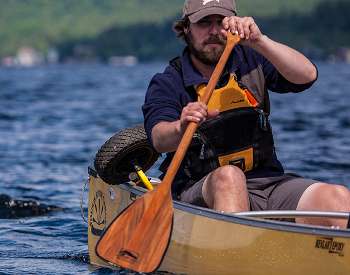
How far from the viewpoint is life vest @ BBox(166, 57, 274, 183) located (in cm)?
741

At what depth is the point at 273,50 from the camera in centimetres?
712

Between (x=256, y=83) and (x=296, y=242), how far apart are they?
4.92 feet

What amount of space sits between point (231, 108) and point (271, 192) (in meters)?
0.64

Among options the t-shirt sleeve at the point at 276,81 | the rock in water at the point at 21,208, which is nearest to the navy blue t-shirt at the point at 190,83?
the t-shirt sleeve at the point at 276,81

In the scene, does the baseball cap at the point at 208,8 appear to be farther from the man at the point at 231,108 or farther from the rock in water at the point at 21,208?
the rock in water at the point at 21,208

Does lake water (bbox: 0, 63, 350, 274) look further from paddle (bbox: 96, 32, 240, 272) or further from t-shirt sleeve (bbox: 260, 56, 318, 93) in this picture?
t-shirt sleeve (bbox: 260, 56, 318, 93)

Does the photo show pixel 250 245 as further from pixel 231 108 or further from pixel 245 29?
pixel 245 29

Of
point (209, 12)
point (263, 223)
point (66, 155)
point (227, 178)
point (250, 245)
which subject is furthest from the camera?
point (66, 155)

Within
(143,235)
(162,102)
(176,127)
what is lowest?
(143,235)

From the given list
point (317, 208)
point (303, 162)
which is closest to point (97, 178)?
point (317, 208)

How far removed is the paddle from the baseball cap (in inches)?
8.8

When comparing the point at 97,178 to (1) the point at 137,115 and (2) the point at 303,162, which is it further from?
(1) the point at 137,115

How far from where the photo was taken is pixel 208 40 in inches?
291

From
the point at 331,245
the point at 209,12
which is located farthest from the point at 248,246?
the point at 209,12
